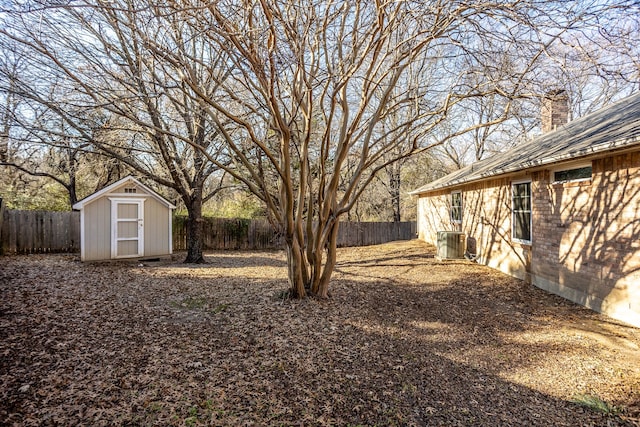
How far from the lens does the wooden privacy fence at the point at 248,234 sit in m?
14.9

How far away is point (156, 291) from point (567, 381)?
6.88 metres

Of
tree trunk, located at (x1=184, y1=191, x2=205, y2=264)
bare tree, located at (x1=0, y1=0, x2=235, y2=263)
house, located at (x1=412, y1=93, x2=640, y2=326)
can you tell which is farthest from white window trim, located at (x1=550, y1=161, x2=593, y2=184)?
tree trunk, located at (x1=184, y1=191, x2=205, y2=264)

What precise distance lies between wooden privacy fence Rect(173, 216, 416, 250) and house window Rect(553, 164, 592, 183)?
11.2 meters

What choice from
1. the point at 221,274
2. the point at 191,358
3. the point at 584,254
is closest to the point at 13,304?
the point at 191,358

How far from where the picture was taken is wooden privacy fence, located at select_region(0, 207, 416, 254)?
455 inches

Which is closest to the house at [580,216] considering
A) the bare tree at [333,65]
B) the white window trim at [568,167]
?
the white window trim at [568,167]

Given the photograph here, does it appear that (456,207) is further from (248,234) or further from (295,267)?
(248,234)

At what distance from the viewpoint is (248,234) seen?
16203 millimetres

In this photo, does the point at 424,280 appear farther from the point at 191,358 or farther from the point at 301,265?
the point at 191,358

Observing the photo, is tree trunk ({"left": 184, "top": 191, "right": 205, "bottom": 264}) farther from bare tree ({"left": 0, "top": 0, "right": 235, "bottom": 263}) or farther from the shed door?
the shed door

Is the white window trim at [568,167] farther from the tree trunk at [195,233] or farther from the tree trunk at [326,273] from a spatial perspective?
the tree trunk at [195,233]

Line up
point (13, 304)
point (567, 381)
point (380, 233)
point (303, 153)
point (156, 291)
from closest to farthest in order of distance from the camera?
point (567, 381)
point (13, 304)
point (303, 153)
point (156, 291)
point (380, 233)

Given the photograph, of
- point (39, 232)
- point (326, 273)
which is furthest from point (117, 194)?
point (326, 273)

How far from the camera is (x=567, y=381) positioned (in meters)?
3.89
